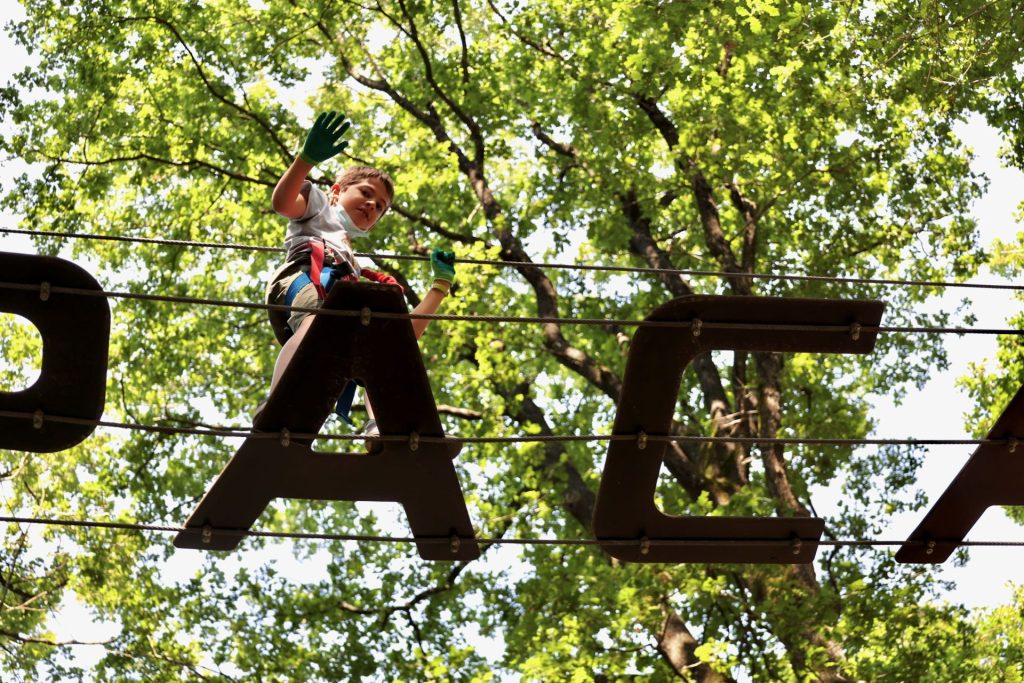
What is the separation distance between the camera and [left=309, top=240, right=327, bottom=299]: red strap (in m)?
4.82

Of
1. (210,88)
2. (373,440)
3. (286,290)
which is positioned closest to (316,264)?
(286,290)

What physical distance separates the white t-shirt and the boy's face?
171mm

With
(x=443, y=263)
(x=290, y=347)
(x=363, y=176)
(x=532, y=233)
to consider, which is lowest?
(x=290, y=347)

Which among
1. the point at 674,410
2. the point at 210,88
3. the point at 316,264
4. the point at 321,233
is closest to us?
the point at 674,410

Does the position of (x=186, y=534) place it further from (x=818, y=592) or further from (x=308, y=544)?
(x=308, y=544)

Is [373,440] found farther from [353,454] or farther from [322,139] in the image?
[322,139]

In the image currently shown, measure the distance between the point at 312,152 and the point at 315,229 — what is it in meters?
0.44

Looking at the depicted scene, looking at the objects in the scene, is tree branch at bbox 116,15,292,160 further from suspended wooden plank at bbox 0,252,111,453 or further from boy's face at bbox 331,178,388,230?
suspended wooden plank at bbox 0,252,111,453

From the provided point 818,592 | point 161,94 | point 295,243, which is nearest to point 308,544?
point 161,94

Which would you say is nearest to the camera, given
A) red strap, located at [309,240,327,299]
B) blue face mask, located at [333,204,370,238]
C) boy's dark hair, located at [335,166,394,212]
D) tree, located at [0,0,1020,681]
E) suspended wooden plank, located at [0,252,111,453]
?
suspended wooden plank, located at [0,252,111,453]

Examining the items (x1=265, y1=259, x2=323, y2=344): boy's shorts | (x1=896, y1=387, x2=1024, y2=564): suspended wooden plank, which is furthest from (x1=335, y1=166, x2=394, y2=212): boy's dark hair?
(x1=896, y1=387, x2=1024, y2=564): suspended wooden plank

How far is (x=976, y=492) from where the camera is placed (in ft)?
16.8

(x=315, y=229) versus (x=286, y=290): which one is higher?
(x=315, y=229)

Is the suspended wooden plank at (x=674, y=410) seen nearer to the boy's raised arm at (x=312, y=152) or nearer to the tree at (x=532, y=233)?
the boy's raised arm at (x=312, y=152)
